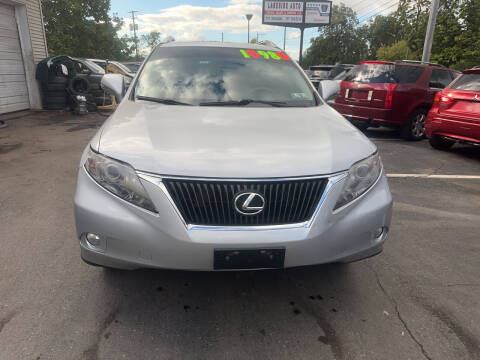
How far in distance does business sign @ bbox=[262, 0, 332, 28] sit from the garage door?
27170 millimetres

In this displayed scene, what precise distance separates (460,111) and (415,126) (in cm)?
217

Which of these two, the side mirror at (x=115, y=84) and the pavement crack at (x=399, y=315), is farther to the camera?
the side mirror at (x=115, y=84)

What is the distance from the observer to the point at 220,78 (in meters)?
3.32

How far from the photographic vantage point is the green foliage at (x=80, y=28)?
3378 cm

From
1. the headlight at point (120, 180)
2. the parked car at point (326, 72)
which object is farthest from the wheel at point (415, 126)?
the headlight at point (120, 180)

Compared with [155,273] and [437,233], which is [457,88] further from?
[155,273]

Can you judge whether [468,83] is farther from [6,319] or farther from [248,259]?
[6,319]

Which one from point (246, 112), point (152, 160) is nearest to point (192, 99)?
point (246, 112)

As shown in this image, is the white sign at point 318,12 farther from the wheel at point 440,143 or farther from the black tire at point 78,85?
Answer: the wheel at point 440,143

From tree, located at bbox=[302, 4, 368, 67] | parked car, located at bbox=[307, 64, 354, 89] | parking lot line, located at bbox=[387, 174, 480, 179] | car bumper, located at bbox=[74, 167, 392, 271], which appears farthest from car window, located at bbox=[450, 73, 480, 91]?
tree, located at bbox=[302, 4, 368, 67]

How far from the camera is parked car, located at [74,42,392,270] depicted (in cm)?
198

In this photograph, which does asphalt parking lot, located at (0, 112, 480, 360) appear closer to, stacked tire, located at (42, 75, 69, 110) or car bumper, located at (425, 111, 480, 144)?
car bumper, located at (425, 111, 480, 144)

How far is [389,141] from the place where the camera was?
8.47 m

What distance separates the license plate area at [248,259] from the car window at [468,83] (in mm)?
5823
